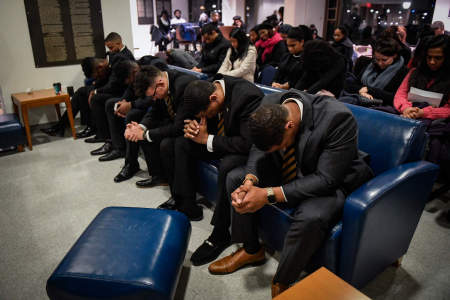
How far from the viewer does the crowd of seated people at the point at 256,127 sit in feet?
5.16

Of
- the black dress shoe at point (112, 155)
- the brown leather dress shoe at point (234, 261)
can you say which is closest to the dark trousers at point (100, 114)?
the black dress shoe at point (112, 155)

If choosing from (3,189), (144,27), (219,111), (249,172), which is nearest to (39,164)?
(3,189)

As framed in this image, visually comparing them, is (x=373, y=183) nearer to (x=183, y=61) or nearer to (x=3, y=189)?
(x=3, y=189)

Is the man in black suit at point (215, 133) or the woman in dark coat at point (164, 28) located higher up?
the woman in dark coat at point (164, 28)

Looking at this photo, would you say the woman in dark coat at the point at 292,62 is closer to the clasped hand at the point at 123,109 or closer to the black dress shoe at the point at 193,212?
the clasped hand at the point at 123,109

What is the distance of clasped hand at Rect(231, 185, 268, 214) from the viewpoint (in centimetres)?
162

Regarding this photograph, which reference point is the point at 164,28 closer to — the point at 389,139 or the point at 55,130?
the point at 55,130

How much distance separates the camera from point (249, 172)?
6.06 ft

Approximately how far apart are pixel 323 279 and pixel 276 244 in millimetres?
643

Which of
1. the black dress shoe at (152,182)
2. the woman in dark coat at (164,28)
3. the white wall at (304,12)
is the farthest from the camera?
the woman in dark coat at (164,28)

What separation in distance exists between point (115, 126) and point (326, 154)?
105 inches

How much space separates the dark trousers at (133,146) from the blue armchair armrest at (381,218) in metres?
2.15

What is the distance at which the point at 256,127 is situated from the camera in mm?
1530

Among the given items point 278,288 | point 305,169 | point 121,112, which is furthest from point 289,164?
point 121,112
